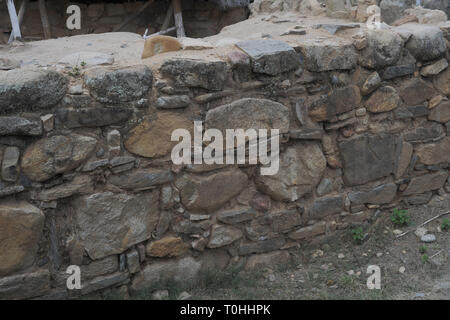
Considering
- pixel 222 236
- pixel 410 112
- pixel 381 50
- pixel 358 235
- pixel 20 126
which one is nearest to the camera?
pixel 20 126

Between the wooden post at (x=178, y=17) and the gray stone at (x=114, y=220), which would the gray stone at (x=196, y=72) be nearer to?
the gray stone at (x=114, y=220)

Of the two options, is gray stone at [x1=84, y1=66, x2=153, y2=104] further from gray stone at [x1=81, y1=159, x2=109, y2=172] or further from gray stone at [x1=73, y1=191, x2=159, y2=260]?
gray stone at [x1=73, y1=191, x2=159, y2=260]

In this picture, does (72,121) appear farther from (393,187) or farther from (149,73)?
(393,187)

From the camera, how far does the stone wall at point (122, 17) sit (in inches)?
254

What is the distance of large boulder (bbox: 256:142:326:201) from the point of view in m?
2.72

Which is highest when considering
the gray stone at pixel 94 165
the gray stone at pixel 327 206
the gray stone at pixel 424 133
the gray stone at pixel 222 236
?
the gray stone at pixel 94 165

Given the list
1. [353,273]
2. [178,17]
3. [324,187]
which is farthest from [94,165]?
[178,17]

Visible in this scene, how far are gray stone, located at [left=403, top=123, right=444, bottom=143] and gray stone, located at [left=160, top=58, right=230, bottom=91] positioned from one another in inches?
57.5

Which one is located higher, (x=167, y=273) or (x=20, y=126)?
(x=20, y=126)

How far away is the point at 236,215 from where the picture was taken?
2645 mm

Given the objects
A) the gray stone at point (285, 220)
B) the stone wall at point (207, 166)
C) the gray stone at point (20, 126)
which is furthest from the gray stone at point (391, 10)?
the gray stone at point (20, 126)

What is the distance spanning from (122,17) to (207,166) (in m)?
4.98

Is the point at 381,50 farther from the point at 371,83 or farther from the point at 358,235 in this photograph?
the point at 358,235

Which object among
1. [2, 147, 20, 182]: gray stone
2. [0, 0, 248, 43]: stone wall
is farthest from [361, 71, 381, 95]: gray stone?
[0, 0, 248, 43]: stone wall
